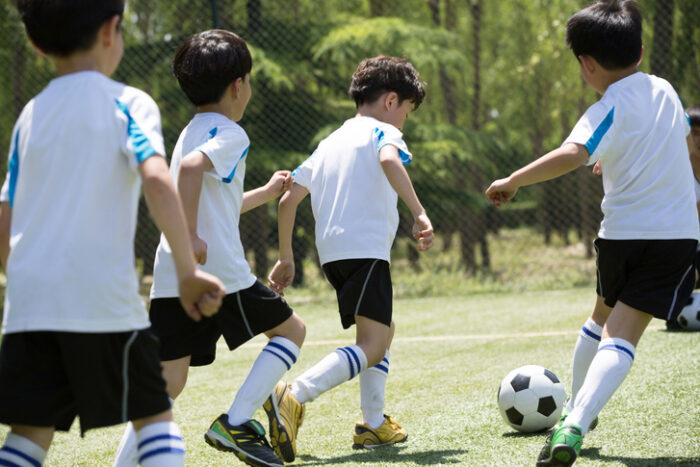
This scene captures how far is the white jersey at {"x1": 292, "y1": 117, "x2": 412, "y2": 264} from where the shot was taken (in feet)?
10.4

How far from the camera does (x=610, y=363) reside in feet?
8.32

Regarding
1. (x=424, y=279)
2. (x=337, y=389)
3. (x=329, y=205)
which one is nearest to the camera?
(x=329, y=205)

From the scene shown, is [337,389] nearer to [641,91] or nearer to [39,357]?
A: [641,91]

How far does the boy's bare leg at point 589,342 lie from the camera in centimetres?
292

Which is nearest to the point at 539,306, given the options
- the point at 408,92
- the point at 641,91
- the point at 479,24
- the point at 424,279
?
the point at 424,279

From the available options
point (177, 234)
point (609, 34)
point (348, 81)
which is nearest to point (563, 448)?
point (177, 234)

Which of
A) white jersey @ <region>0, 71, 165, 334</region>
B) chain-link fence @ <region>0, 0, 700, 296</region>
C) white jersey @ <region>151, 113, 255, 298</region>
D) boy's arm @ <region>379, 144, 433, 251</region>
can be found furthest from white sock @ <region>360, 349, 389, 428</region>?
chain-link fence @ <region>0, 0, 700, 296</region>

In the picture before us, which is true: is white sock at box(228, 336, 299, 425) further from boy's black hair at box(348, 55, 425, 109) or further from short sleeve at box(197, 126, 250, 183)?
boy's black hair at box(348, 55, 425, 109)

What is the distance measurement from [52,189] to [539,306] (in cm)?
595

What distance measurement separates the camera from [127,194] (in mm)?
1917

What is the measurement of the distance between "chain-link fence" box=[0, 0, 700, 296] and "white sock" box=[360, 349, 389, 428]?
21.8 feet

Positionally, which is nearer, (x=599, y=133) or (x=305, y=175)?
(x=599, y=133)

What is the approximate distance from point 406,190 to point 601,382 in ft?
3.18

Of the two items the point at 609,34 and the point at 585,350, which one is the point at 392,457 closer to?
the point at 585,350
